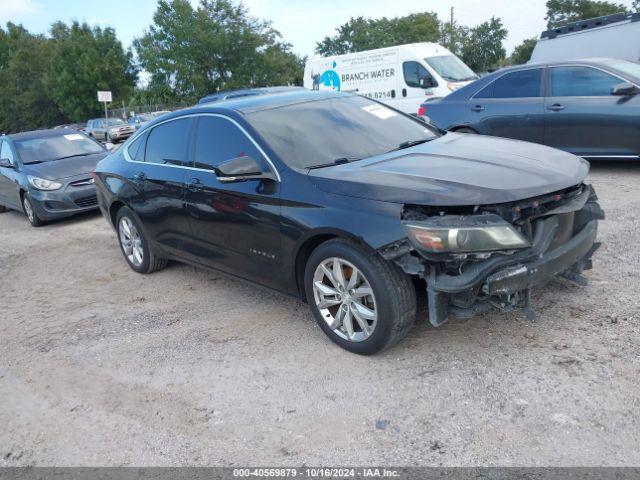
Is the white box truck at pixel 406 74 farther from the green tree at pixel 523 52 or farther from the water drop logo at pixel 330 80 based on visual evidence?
the green tree at pixel 523 52

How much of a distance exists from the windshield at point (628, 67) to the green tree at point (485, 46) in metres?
53.4

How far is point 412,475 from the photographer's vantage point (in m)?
2.65

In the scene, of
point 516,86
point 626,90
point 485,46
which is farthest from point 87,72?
point 626,90

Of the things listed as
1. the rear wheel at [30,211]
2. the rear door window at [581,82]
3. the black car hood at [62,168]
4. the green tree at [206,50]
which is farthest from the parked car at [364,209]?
the green tree at [206,50]

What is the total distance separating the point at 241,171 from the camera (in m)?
3.94

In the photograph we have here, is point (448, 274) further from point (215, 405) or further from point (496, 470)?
point (215, 405)

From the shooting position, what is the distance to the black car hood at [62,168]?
9.34 m

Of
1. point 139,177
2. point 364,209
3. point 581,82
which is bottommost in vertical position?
point 364,209

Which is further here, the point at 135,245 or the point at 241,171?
the point at 135,245

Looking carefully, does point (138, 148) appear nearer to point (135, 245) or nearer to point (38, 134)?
point (135, 245)

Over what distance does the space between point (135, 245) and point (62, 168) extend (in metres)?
4.47

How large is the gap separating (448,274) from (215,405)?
5.10 feet

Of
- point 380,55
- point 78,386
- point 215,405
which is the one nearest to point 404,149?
point 215,405

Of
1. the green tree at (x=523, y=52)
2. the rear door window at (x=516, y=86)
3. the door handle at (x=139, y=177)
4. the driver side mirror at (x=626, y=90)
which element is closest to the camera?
the door handle at (x=139, y=177)
